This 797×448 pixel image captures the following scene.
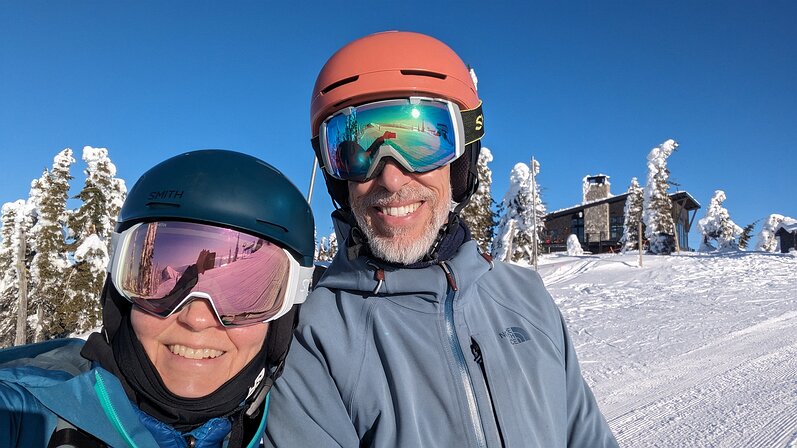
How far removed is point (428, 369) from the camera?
1.97 metres

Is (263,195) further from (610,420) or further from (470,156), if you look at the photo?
(610,420)

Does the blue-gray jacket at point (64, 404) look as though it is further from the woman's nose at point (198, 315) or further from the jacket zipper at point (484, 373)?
the jacket zipper at point (484, 373)

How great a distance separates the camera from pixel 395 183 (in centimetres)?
240

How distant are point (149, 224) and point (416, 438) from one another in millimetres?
1296

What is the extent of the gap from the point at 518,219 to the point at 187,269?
39.0m

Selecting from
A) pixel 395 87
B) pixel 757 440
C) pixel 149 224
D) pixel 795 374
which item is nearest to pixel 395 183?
pixel 395 87

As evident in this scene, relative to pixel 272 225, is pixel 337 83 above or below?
above

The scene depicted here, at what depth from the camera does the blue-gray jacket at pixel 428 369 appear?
1871 mm

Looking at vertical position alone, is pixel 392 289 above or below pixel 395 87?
below

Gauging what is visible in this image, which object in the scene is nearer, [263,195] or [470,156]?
[263,195]

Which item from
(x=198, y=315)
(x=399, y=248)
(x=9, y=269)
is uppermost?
(x=399, y=248)

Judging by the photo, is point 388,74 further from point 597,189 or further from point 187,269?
point 597,189

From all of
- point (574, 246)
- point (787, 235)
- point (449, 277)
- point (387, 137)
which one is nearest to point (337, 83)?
point (387, 137)

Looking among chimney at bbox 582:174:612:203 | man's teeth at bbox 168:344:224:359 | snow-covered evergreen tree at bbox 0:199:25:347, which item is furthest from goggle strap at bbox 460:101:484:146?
chimney at bbox 582:174:612:203
